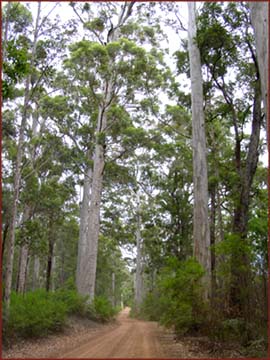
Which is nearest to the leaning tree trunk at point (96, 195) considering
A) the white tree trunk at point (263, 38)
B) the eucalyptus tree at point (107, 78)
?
the eucalyptus tree at point (107, 78)

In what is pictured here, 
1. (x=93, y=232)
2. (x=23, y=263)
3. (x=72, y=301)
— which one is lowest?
(x=72, y=301)

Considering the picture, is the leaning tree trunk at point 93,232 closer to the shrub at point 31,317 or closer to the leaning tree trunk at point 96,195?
the leaning tree trunk at point 96,195

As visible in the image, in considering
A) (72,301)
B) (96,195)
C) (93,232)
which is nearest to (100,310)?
(72,301)

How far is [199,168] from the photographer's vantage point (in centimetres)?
1225

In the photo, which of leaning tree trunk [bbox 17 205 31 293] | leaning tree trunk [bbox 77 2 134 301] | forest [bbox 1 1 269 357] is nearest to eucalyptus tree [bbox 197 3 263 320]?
forest [bbox 1 1 269 357]

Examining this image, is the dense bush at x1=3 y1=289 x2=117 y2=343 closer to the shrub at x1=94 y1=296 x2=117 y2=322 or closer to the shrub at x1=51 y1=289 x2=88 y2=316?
the shrub at x1=51 y1=289 x2=88 y2=316

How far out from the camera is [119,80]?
19547 millimetres

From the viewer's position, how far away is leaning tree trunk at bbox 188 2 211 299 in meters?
11.2

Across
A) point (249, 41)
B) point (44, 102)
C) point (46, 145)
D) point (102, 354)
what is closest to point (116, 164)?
point (46, 145)

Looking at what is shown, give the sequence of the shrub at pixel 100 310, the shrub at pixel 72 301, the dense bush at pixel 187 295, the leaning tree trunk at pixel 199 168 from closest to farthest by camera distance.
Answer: the dense bush at pixel 187 295 → the leaning tree trunk at pixel 199 168 → the shrub at pixel 72 301 → the shrub at pixel 100 310

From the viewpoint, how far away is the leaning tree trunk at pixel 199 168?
1122 cm

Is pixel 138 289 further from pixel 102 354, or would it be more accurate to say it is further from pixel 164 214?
pixel 102 354

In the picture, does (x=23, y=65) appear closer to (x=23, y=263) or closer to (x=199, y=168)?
(x=199, y=168)

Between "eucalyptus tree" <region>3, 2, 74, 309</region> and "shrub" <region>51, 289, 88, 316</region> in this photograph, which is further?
"shrub" <region>51, 289, 88, 316</region>
